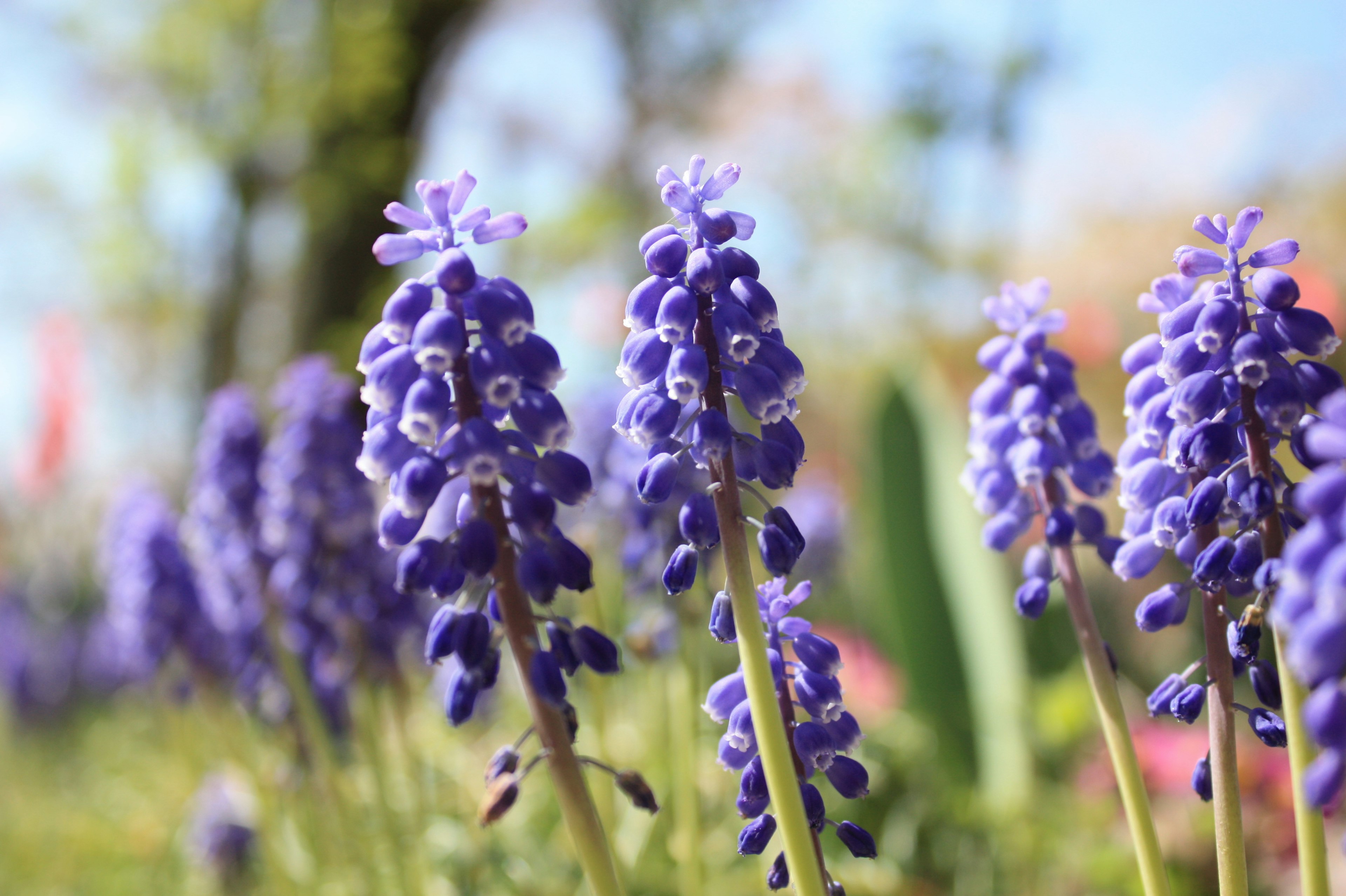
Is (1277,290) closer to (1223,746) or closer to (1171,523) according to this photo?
(1171,523)

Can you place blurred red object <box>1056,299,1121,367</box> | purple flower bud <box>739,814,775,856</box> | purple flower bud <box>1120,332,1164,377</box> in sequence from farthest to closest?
blurred red object <box>1056,299,1121,367</box> < purple flower bud <box>1120,332,1164,377</box> < purple flower bud <box>739,814,775,856</box>

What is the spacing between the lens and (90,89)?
1109 centimetres

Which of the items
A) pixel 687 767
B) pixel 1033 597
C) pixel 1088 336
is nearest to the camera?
pixel 1033 597

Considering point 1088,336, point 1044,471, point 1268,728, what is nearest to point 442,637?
point 1044,471

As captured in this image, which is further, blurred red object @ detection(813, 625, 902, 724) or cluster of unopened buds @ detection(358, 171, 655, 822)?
blurred red object @ detection(813, 625, 902, 724)

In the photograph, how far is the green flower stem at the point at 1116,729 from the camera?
136cm

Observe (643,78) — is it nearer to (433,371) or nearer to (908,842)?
(908,842)

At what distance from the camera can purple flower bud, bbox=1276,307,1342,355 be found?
1189 millimetres

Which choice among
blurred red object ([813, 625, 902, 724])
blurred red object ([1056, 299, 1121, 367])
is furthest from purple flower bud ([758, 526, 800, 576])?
blurred red object ([1056, 299, 1121, 367])

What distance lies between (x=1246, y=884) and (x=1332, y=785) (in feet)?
1.60

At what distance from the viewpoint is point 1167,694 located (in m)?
1.43

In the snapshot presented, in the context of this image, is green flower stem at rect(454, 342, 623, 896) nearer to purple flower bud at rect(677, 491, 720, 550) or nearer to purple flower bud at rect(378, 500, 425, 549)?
purple flower bud at rect(378, 500, 425, 549)

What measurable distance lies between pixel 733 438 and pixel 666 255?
26cm

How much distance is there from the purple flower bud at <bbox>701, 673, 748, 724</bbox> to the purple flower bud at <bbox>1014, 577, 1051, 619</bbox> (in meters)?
0.49
